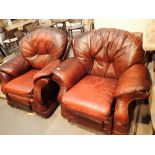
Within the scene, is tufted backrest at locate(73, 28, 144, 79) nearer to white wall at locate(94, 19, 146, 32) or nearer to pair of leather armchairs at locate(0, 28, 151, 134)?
pair of leather armchairs at locate(0, 28, 151, 134)

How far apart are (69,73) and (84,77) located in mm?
268

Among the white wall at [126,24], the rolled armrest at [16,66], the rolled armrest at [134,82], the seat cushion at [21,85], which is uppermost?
the white wall at [126,24]

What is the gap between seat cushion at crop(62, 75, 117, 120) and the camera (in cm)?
157

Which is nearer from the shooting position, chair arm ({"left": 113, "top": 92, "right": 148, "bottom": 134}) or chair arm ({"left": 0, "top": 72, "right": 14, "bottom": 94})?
chair arm ({"left": 113, "top": 92, "right": 148, "bottom": 134})

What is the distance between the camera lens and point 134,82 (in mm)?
1502

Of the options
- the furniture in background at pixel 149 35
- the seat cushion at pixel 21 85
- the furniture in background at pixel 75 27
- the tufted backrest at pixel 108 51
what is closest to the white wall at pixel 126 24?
the tufted backrest at pixel 108 51

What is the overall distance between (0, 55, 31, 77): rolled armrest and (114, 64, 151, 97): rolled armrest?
4.64 feet

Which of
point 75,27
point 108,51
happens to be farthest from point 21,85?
point 75,27

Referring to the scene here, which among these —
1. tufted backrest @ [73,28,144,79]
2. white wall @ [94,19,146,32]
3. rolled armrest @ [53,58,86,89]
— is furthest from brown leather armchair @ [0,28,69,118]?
white wall @ [94,19,146,32]

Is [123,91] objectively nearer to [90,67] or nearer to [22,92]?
[90,67]

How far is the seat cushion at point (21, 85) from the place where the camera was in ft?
6.71

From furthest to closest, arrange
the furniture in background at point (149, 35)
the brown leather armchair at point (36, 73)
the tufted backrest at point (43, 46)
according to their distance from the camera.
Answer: the tufted backrest at point (43, 46) < the brown leather armchair at point (36, 73) < the furniture in background at point (149, 35)

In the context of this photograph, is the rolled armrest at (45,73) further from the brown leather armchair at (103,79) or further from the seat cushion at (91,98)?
the seat cushion at (91,98)
